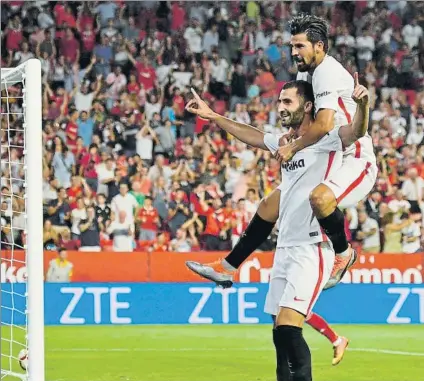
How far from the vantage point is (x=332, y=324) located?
16.0 meters

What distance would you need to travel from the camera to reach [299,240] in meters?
7.67

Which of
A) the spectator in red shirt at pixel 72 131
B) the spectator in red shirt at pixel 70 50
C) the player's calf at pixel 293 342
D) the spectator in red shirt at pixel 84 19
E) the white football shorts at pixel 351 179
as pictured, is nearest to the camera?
the player's calf at pixel 293 342

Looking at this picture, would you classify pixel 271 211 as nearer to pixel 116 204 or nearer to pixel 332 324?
pixel 332 324

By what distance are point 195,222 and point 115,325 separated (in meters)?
3.38

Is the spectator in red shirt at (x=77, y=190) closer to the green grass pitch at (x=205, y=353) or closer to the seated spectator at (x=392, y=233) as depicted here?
the green grass pitch at (x=205, y=353)

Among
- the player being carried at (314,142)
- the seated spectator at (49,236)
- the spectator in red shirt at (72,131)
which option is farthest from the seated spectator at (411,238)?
the player being carried at (314,142)

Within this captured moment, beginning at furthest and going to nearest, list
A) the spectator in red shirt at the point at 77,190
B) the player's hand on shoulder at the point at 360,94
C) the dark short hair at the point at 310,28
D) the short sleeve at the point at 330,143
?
the spectator in red shirt at the point at 77,190 → the dark short hair at the point at 310,28 → the short sleeve at the point at 330,143 → the player's hand on shoulder at the point at 360,94

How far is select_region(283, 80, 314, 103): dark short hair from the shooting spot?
25.2 feet

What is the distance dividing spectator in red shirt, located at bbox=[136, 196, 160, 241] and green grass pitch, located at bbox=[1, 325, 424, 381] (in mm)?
3092

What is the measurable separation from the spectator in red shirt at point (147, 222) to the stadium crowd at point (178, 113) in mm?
22

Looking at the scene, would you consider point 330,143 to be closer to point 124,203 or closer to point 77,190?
point 124,203

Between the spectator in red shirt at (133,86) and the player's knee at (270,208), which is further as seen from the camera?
the spectator in red shirt at (133,86)

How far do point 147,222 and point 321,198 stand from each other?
1095cm

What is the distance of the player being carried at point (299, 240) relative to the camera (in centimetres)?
739
